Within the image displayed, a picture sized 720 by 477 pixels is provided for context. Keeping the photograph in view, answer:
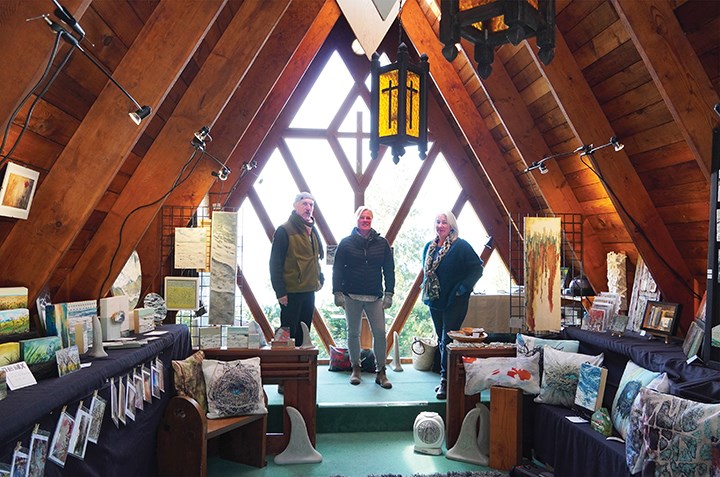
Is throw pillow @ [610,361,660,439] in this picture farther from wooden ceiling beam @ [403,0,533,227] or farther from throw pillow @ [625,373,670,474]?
wooden ceiling beam @ [403,0,533,227]

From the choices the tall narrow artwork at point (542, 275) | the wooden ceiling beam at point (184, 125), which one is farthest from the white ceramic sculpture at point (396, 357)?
the wooden ceiling beam at point (184, 125)

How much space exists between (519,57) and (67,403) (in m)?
3.49

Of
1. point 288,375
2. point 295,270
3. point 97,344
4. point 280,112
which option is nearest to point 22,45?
point 97,344

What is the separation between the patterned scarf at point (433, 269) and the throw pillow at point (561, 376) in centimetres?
112

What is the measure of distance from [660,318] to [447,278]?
Result: 4.86 ft

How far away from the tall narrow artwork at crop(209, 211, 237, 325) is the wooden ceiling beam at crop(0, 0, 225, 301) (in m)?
1.96

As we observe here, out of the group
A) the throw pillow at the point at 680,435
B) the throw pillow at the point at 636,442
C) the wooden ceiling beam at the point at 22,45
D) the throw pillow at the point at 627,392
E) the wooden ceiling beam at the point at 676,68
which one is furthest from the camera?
the throw pillow at the point at 627,392

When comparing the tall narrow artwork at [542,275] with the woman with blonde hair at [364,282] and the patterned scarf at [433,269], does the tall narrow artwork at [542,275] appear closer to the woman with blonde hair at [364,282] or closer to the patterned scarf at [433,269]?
the patterned scarf at [433,269]

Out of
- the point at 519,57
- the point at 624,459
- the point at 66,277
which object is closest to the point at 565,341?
the point at 624,459

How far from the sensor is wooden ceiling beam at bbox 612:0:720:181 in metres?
2.44

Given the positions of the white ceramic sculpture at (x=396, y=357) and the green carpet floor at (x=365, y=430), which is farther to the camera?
the white ceramic sculpture at (x=396, y=357)

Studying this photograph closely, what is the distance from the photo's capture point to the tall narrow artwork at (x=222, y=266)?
169 inches

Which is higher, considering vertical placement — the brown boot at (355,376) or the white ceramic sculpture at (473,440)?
the brown boot at (355,376)

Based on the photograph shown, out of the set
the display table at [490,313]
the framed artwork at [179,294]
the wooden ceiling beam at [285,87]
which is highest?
the wooden ceiling beam at [285,87]
